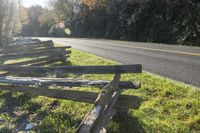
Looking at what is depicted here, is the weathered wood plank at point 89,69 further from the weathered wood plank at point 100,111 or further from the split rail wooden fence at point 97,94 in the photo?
the weathered wood plank at point 100,111

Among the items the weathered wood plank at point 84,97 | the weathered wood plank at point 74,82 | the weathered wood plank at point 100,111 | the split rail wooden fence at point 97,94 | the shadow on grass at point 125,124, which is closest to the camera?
the weathered wood plank at point 100,111

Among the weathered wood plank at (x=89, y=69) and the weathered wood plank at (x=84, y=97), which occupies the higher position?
the weathered wood plank at (x=89, y=69)

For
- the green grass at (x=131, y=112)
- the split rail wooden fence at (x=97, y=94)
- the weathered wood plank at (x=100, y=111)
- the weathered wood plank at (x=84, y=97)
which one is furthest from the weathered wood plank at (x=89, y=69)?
the green grass at (x=131, y=112)

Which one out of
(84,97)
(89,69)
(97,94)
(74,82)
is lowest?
(84,97)

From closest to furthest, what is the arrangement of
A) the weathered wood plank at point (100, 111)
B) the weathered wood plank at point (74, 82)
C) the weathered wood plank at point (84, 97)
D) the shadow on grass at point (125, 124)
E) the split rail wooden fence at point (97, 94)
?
the weathered wood plank at point (100, 111) < the split rail wooden fence at point (97, 94) < the shadow on grass at point (125, 124) < the weathered wood plank at point (84, 97) < the weathered wood plank at point (74, 82)

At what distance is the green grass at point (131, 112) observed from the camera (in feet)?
15.4

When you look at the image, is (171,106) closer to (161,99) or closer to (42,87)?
(161,99)

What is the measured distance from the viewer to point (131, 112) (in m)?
5.28

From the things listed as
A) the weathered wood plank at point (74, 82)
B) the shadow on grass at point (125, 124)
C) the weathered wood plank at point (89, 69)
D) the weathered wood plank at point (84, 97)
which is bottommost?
the shadow on grass at point (125, 124)

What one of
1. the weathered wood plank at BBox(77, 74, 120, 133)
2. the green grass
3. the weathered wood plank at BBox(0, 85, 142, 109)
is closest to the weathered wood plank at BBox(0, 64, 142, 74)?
the weathered wood plank at BBox(77, 74, 120, 133)

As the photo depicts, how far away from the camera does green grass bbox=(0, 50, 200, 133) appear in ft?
15.4

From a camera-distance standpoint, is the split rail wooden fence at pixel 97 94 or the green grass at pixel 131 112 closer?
the split rail wooden fence at pixel 97 94

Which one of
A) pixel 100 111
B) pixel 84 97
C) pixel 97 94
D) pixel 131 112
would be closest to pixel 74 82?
pixel 84 97

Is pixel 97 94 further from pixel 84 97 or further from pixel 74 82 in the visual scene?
pixel 74 82
